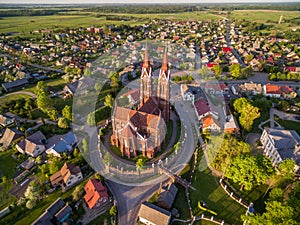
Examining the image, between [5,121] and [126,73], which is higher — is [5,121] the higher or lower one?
the lower one

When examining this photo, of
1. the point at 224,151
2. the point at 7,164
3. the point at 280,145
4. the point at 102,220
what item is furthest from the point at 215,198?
the point at 7,164

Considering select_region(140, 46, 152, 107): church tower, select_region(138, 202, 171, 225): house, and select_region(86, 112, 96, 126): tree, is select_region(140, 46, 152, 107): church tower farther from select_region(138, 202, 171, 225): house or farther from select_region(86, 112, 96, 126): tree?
select_region(138, 202, 171, 225): house

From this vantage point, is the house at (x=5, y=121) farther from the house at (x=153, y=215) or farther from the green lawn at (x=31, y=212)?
the house at (x=153, y=215)

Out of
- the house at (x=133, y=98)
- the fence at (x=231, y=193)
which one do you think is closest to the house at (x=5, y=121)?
the house at (x=133, y=98)

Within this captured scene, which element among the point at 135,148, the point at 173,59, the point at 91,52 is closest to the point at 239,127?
the point at 135,148

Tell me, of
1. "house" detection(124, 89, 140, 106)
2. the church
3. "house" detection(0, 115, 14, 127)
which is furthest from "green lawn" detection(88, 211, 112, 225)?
"house" detection(0, 115, 14, 127)

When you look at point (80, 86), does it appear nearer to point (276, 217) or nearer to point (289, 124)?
point (276, 217)
